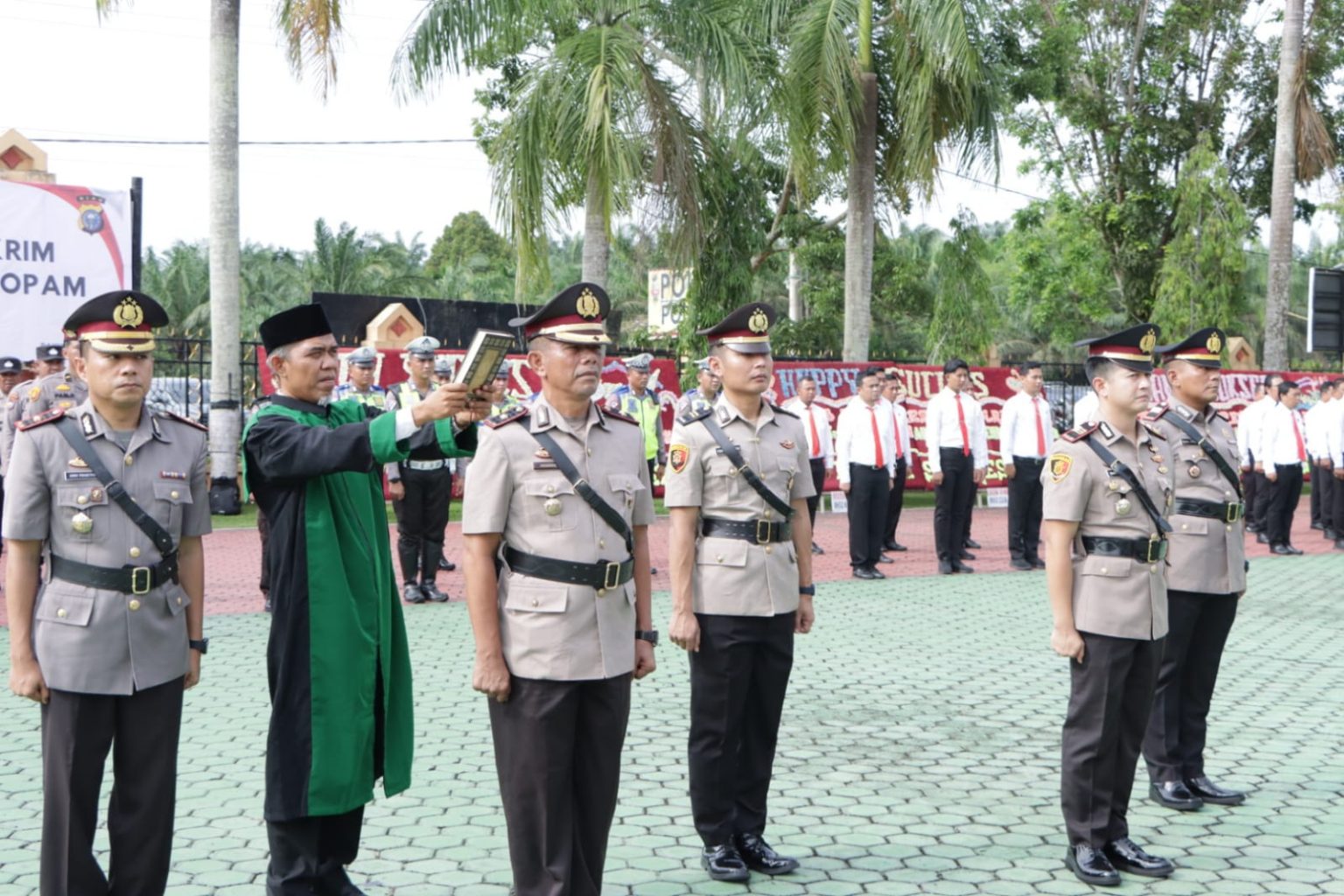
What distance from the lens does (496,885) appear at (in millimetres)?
4715

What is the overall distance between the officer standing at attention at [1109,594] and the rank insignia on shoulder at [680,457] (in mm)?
1324

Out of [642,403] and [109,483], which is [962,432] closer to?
[642,403]

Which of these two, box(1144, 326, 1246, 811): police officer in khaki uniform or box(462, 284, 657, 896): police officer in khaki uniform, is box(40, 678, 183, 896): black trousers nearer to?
box(462, 284, 657, 896): police officer in khaki uniform

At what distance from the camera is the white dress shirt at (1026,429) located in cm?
1374

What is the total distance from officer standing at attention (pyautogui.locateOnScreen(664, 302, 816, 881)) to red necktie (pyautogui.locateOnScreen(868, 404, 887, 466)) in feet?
26.4

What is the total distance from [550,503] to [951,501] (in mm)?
9930

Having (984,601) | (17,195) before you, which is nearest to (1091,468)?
(984,601)

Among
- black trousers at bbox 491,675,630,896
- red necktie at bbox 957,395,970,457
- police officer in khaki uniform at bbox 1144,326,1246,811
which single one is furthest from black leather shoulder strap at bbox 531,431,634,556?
red necktie at bbox 957,395,970,457

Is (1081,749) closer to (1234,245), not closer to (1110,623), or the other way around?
(1110,623)

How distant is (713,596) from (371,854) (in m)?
1.55

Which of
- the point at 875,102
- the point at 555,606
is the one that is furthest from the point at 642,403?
the point at 555,606

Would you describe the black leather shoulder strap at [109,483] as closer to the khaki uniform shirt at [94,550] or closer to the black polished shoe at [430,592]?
the khaki uniform shirt at [94,550]

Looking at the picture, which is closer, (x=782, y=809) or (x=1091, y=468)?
(x=1091, y=468)

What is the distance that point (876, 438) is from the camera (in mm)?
13281
